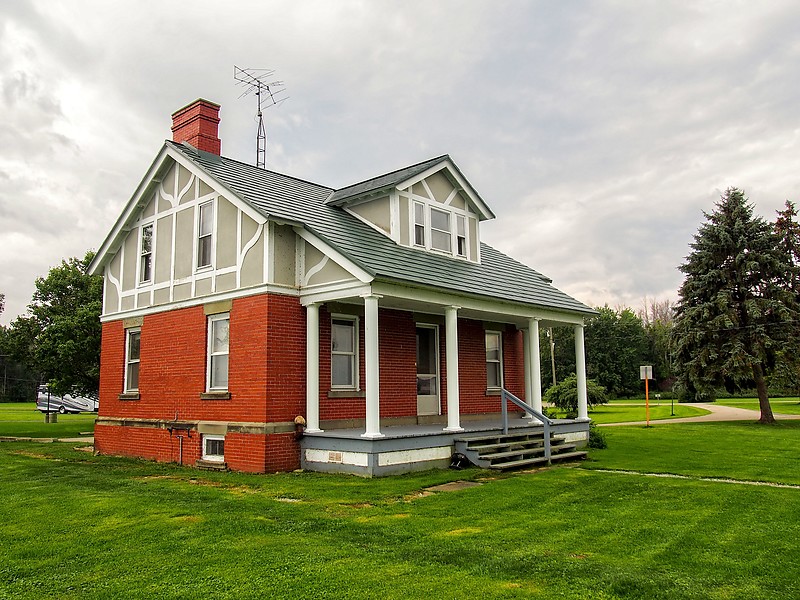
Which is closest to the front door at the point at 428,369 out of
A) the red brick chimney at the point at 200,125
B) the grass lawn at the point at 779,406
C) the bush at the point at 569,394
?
the red brick chimney at the point at 200,125

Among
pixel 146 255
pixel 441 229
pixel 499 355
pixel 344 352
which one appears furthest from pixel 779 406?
pixel 146 255

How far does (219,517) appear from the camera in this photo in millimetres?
8844

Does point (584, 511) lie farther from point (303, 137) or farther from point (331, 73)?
point (303, 137)

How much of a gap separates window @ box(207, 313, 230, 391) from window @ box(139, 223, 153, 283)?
3.68m

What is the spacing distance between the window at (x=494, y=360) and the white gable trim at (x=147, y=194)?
8362mm

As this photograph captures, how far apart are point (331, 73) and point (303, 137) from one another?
11.8 ft

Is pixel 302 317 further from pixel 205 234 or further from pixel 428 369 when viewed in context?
pixel 428 369

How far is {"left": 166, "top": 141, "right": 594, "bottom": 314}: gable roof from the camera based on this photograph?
13852 mm

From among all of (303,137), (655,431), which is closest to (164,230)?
(303,137)

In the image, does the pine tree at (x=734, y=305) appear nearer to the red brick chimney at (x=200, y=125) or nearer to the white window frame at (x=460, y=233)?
the white window frame at (x=460, y=233)

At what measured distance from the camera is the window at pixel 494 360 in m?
19.4

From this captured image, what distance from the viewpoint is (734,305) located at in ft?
101

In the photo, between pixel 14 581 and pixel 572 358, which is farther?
pixel 572 358

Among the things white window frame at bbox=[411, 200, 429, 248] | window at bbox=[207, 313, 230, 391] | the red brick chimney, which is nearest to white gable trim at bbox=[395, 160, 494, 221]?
white window frame at bbox=[411, 200, 429, 248]
